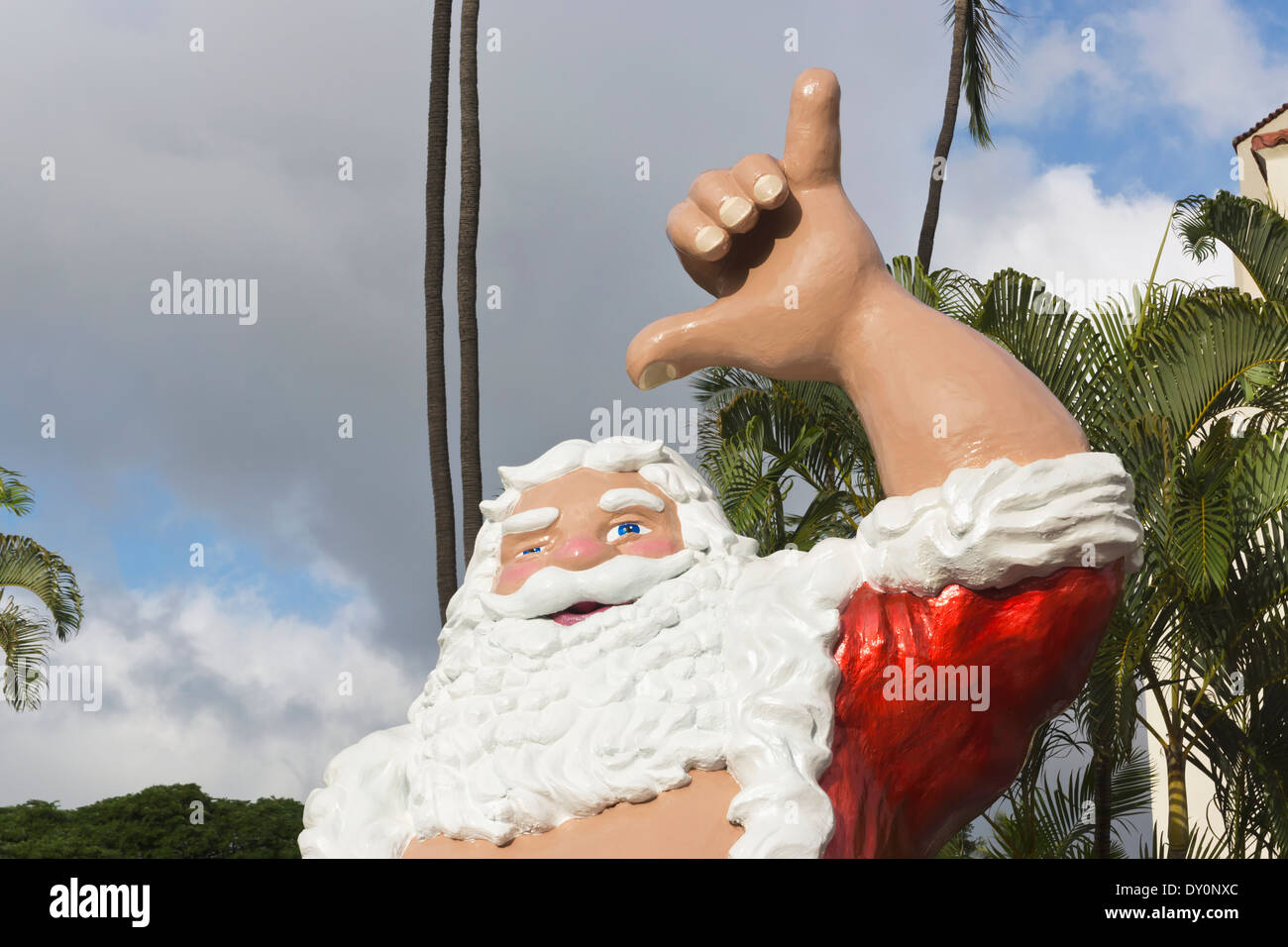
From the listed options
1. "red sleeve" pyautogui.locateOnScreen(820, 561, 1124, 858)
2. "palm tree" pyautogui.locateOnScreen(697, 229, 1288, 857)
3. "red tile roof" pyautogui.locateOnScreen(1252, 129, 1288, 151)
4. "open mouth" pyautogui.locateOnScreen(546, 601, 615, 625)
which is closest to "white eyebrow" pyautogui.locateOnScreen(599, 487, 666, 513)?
"open mouth" pyautogui.locateOnScreen(546, 601, 615, 625)

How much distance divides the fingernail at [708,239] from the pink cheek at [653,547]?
27.9 inches

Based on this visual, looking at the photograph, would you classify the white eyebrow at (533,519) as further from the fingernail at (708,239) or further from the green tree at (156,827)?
the green tree at (156,827)

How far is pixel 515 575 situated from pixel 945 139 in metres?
8.11

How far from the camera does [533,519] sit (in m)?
3.13

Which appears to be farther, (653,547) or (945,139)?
(945,139)

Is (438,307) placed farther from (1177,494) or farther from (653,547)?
(653,547)

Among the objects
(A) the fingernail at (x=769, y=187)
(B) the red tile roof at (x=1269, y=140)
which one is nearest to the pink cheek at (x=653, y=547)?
(A) the fingernail at (x=769, y=187)

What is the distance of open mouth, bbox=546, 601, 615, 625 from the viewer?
298 centimetres

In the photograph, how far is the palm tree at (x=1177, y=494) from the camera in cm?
631

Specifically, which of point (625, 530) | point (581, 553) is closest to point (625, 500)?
point (625, 530)

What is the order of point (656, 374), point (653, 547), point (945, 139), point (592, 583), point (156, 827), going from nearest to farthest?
point (592, 583) → point (653, 547) → point (656, 374) → point (945, 139) → point (156, 827)

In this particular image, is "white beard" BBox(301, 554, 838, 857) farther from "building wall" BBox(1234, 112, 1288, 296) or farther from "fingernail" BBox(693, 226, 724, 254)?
"building wall" BBox(1234, 112, 1288, 296)

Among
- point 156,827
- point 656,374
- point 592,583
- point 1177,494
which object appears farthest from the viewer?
point 156,827
